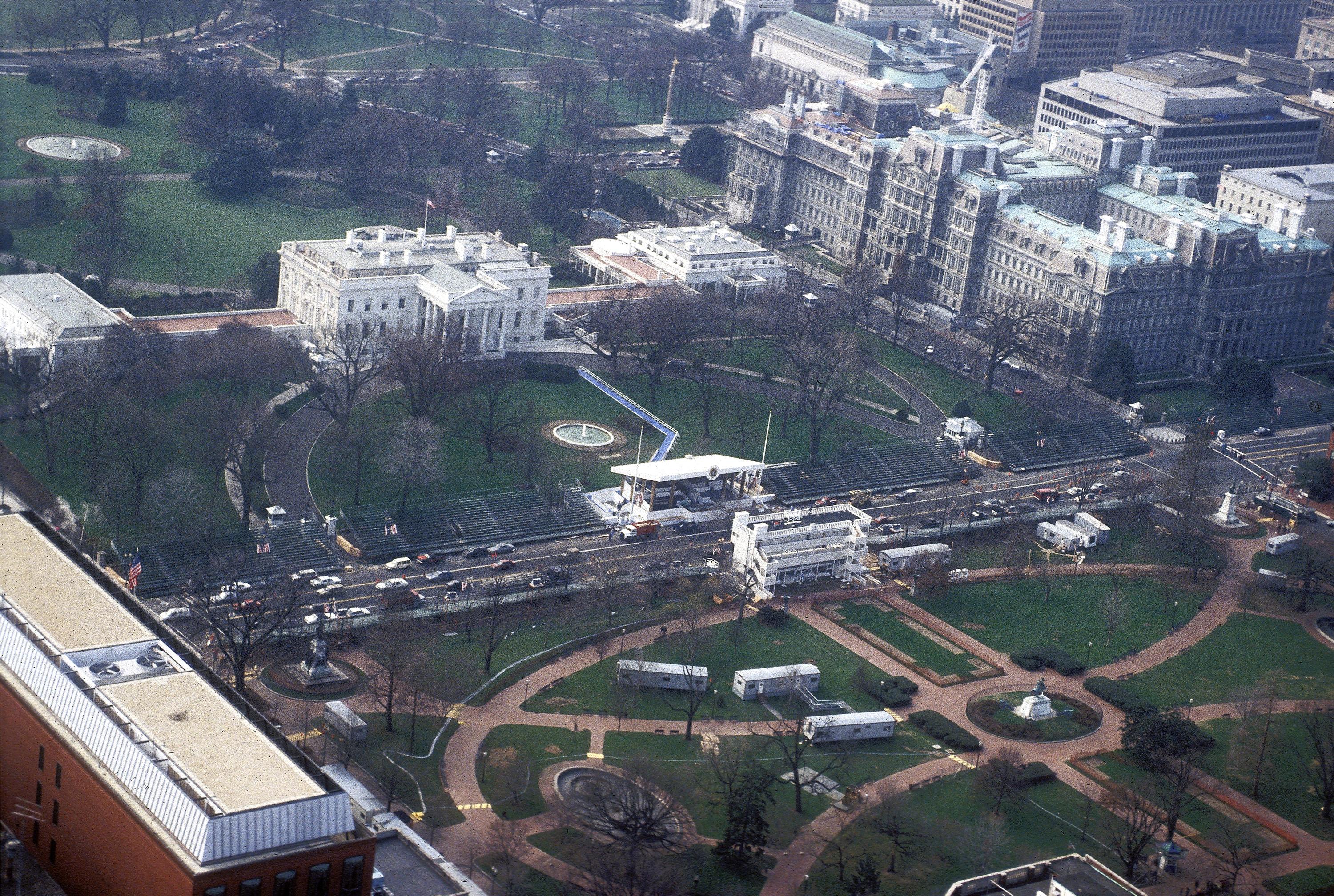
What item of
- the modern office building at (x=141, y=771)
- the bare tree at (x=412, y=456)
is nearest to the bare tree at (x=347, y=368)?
the bare tree at (x=412, y=456)

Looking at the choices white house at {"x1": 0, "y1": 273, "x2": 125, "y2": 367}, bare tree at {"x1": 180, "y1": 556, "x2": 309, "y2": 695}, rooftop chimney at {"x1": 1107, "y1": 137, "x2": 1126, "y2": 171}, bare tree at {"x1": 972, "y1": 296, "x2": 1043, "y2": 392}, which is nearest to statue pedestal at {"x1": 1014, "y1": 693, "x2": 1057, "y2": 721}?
bare tree at {"x1": 180, "y1": 556, "x2": 309, "y2": 695}

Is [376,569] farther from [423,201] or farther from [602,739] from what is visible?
[423,201]

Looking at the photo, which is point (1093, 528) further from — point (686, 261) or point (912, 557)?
point (686, 261)

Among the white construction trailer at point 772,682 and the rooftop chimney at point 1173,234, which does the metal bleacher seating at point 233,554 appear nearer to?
the white construction trailer at point 772,682

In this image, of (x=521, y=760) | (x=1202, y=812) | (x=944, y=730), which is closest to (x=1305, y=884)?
(x=1202, y=812)

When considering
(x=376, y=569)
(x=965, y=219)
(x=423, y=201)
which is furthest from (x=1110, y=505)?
(x=423, y=201)

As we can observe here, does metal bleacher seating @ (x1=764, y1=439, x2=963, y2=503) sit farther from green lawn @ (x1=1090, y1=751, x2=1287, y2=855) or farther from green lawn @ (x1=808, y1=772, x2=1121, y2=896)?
green lawn @ (x1=808, y1=772, x2=1121, y2=896)
